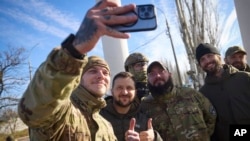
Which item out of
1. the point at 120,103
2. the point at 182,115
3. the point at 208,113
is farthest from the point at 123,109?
the point at 208,113

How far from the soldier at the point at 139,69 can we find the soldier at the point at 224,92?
761mm

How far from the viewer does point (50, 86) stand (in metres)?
1.01

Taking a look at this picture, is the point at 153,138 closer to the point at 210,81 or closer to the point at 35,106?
the point at 35,106

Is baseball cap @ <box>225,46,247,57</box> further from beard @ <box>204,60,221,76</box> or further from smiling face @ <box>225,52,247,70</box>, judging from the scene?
beard @ <box>204,60,221,76</box>

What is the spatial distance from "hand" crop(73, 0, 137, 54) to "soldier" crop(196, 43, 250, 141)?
8.02 feet

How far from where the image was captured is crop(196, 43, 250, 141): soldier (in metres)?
3.03

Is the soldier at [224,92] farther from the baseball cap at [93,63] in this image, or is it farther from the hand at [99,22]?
the hand at [99,22]

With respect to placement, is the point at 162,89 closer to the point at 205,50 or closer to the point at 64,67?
the point at 205,50

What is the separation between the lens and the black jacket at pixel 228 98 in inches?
119

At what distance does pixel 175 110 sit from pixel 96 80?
3.93 ft

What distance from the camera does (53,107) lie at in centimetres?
107

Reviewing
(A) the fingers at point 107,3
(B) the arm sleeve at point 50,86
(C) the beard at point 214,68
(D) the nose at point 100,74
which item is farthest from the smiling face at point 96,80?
(C) the beard at point 214,68

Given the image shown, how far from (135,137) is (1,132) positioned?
56.5ft

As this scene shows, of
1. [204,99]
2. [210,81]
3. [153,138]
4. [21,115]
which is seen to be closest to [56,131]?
[21,115]
